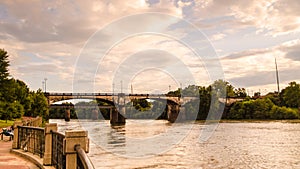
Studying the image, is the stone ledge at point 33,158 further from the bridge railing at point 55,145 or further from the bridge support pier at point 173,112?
the bridge support pier at point 173,112

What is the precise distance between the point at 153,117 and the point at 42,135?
4271 inches

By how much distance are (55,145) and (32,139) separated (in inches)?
143

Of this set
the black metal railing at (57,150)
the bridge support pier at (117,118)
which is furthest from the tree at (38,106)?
the black metal railing at (57,150)

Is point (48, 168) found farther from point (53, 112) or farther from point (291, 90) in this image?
point (53, 112)

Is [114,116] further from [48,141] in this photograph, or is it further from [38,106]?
[48,141]

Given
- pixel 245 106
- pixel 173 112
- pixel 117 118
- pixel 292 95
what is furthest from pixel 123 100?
pixel 292 95

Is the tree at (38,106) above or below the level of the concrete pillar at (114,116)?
above

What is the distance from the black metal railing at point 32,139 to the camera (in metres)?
10.4

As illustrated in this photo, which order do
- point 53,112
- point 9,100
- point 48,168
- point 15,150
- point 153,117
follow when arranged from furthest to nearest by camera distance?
point 53,112 < point 153,117 < point 9,100 < point 15,150 < point 48,168

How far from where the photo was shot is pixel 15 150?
12828 millimetres

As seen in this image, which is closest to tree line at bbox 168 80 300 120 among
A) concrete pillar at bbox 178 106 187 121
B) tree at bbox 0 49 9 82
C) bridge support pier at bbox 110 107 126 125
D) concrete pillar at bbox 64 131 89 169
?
concrete pillar at bbox 178 106 187 121

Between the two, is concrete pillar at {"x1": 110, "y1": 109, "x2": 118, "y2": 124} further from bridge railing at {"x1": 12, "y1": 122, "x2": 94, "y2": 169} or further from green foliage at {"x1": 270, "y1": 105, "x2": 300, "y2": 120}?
bridge railing at {"x1": 12, "y1": 122, "x2": 94, "y2": 169}

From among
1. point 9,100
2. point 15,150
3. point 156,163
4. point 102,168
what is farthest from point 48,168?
point 9,100

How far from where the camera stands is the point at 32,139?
463 inches
